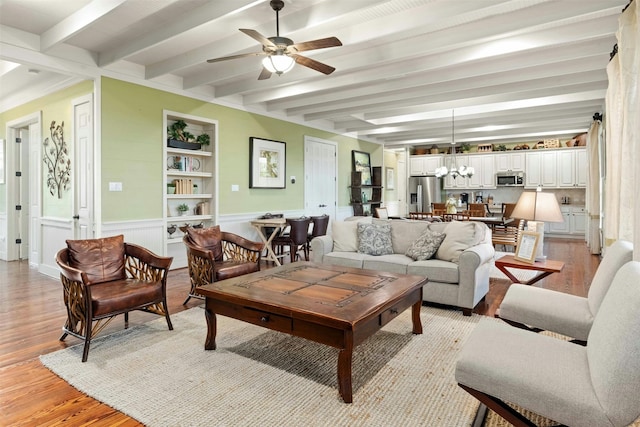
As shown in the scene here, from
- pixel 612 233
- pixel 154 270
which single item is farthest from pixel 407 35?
pixel 154 270

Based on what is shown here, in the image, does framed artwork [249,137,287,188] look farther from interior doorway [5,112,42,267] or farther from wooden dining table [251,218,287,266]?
interior doorway [5,112,42,267]

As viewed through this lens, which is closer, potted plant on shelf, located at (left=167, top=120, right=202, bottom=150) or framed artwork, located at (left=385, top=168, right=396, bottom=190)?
potted plant on shelf, located at (left=167, top=120, right=202, bottom=150)

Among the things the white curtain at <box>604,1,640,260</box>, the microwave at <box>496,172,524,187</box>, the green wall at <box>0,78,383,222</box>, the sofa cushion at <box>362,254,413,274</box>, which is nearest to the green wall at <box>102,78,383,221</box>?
the green wall at <box>0,78,383,222</box>

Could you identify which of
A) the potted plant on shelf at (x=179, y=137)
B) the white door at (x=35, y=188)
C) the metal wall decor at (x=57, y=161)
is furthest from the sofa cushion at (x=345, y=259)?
the white door at (x=35, y=188)

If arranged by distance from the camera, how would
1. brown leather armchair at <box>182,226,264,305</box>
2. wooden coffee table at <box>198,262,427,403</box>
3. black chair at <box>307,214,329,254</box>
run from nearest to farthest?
wooden coffee table at <box>198,262,427,403</box>, brown leather armchair at <box>182,226,264,305</box>, black chair at <box>307,214,329,254</box>

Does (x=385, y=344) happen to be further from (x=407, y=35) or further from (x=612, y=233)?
(x=407, y=35)

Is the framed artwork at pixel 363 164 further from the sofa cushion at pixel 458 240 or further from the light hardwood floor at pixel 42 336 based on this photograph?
the sofa cushion at pixel 458 240

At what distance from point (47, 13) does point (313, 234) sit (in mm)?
4290

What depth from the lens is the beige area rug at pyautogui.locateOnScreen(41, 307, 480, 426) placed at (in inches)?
79.2

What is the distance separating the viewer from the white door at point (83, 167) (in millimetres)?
4738

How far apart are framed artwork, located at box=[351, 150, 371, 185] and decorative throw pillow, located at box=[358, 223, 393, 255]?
5104 millimetres

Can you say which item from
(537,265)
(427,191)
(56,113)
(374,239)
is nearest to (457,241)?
(537,265)

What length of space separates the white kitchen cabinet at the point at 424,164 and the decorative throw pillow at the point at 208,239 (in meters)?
8.51

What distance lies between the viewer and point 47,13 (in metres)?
3.70
